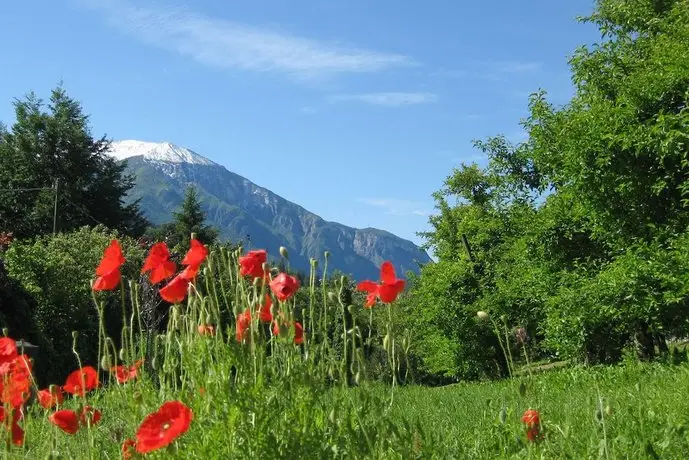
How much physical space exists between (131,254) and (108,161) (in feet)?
48.7

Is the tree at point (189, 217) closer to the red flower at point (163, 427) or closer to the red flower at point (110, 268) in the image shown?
the red flower at point (110, 268)

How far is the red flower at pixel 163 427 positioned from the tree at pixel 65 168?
3183 cm

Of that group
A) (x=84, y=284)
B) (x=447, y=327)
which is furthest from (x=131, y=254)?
(x=447, y=327)

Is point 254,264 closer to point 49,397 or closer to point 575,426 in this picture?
point 49,397

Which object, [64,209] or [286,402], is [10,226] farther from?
[286,402]

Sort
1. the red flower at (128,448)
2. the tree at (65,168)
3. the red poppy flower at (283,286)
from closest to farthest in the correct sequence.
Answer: the red flower at (128,448) → the red poppy flower at (283,286) → the tree at (65,168)

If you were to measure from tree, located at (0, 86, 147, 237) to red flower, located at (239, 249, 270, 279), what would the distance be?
31.3 m

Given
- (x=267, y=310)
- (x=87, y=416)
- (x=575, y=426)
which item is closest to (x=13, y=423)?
(x=87, y=416)

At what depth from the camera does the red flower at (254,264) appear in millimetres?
2621

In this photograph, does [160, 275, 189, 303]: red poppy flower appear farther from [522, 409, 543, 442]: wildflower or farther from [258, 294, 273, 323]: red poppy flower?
[522, 409, 543, 442]: wildflower

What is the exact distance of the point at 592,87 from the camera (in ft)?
35.7

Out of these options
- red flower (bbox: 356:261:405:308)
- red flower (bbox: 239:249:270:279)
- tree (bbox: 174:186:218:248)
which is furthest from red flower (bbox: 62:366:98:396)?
tree (bbox: 174:186:218:248)

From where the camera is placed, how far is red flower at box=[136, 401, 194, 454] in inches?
78.2

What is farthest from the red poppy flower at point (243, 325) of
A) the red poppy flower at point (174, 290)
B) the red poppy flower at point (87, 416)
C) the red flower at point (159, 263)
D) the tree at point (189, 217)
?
the tree at point (189, 217)
